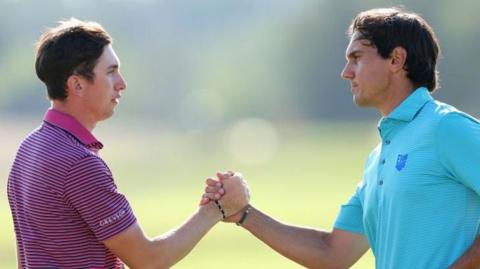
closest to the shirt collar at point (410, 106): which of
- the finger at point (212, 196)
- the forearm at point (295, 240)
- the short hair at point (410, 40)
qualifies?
the short hair at point (410, 40)

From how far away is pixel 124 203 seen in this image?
19.8 feet

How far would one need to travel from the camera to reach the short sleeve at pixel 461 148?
5.71 m

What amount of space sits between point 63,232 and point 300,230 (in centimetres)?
175

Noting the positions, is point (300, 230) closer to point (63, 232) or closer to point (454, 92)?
point (63, 232)

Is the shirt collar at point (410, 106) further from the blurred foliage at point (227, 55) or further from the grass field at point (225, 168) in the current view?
the blurred foliage at point (227, 55)

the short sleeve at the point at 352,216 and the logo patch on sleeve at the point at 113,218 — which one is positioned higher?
the logo patch on sleeve at the point at 113,218

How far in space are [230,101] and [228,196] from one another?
114 m

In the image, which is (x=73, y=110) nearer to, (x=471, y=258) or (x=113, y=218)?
(x=113, y=218)

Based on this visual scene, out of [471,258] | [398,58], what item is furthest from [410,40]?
[471,258]

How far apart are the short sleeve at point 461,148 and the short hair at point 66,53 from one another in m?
1.75

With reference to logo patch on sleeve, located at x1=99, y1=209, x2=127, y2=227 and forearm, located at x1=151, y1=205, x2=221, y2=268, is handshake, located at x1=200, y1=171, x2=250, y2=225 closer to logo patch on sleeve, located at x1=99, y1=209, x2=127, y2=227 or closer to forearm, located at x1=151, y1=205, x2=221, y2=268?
forearm, located at x1=151, y1=205, x2=221, y2=268

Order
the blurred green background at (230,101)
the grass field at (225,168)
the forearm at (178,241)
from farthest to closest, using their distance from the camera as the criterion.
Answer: the blurred green background at (230,101) → the grass field at (225,168) → the forearm at (178,241)

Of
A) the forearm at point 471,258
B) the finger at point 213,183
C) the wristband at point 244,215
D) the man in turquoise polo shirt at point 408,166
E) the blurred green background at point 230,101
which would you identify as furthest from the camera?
the blurred green background at point 230,101

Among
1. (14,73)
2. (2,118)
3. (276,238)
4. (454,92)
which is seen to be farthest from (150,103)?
(276,238)
